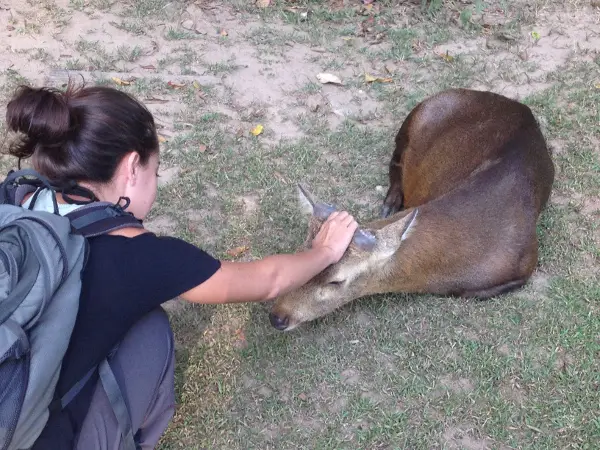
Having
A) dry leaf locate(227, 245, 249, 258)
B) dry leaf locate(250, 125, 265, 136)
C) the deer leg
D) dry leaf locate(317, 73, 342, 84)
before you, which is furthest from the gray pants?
dry leaf locate(317, 73, 342, 84)

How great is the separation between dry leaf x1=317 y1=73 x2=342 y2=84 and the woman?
3465 mm

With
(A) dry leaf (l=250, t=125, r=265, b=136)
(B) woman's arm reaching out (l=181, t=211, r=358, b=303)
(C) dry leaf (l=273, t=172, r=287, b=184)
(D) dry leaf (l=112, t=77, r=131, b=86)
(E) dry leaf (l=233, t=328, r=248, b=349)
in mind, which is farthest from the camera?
(D) dry leaf (l=112, t=77, r=131, b=86)

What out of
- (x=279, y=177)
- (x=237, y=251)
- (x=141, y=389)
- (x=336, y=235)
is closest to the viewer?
(x=141, y=389)

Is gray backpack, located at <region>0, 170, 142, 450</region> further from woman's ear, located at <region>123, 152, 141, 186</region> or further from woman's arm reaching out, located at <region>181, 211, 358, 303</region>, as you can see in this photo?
woman's arm reaching out, located at <region>181, 211, 358, 303</region>

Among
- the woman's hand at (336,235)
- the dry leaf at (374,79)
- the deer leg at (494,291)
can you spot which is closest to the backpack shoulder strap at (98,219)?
the woman's hand at (336,235)

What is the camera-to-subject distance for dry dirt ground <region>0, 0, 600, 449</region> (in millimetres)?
3590

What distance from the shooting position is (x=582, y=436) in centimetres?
342

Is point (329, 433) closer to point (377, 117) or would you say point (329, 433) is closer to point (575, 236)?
point (575, 236)

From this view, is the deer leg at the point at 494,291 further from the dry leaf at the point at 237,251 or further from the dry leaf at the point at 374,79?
the dry leaf at the point at 374,79

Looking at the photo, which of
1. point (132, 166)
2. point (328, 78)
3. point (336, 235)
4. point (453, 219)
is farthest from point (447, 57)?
point (132, 166)

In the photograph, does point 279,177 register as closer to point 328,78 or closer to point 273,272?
point 328,78

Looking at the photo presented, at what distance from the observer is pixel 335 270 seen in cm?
363

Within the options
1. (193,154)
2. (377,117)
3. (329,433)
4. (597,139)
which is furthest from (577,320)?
(193,154)

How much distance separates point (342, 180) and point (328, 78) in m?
1.37
